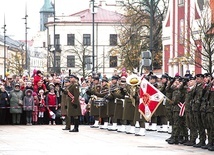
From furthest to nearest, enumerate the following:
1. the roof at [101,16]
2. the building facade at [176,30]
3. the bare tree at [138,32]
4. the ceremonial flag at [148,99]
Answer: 1. the roof at [101,16]
2. the bare tree at [138,32]
3. the building facade at [176,30]
4. the ceremonial flag at [148,99]

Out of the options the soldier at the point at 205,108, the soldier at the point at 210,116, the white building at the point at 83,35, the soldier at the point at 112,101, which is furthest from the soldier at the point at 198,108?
the white building at the point at 83,35

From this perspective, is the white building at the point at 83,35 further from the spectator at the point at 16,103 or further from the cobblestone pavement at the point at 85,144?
the cobblestone pavement at the point at 85,144

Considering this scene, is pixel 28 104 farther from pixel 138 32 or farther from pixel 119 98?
pixel 138 32

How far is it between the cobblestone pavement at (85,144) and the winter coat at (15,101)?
4331 millimetres

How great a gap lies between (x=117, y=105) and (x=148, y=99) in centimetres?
410

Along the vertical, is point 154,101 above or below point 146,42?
below

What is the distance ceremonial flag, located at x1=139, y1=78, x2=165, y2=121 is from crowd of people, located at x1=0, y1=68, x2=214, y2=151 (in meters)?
0.41

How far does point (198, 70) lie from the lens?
55.6 m

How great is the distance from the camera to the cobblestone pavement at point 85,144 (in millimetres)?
18391

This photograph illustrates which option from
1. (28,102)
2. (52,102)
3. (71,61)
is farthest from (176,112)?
(71,61)

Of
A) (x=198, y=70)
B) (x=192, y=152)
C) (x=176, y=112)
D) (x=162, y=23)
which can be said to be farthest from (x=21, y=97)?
(x=162, y=23)

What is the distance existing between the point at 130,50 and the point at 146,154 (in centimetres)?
4404

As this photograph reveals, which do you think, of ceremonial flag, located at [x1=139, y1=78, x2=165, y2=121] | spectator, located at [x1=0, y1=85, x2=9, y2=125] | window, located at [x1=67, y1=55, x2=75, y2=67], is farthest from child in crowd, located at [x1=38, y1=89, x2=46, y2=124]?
window, located at [x1=67, y1=55, x2=75, y2=67]

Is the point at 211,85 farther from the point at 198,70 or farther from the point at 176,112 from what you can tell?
the point at 198,70
